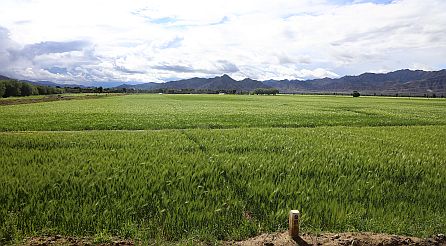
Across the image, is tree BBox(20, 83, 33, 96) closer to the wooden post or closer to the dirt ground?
the dirt ground

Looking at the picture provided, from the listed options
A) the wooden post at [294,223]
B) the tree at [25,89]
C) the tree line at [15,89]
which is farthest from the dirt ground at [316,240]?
the tree at [25,89]

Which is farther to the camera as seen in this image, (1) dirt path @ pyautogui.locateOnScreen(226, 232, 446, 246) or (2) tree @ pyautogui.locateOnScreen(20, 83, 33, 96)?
(2) tree @ pyautogui.locateOnScreen(20, 83, 33, 96)

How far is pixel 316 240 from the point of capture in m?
6.88

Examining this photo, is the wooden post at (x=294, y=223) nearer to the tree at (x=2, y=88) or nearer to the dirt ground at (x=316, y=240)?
the dirt ground at (x=316, y=240)

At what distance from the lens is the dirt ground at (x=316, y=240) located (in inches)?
260

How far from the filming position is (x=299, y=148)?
52.5ft

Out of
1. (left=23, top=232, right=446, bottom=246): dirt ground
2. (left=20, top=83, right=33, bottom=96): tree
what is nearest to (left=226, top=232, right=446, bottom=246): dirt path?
(left=23, top=232, right=446, bottom=246): dirt ground

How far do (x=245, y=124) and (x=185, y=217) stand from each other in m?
22.3

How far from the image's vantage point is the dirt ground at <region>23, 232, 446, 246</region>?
21.7ft

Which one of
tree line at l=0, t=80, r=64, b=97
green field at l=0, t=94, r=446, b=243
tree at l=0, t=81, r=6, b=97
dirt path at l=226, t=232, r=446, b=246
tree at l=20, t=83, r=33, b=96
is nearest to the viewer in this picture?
dirt path at l=226, t=232, r=446, b=246

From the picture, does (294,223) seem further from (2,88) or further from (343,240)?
(2,88)

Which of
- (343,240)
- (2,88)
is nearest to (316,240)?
(343,240)

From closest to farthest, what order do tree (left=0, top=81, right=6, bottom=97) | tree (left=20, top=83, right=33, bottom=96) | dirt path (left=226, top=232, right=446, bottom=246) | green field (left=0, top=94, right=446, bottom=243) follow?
dirt path (left=226, top=232, right=446, bottom=246), green field (left=0, top=94, right=446, bottom=243), tree (left=0, top=81, right=6, bottom=97), tree (left=20, top=83, right=33, bottom=96)

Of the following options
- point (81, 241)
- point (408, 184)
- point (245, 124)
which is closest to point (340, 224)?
point (408, 184)
